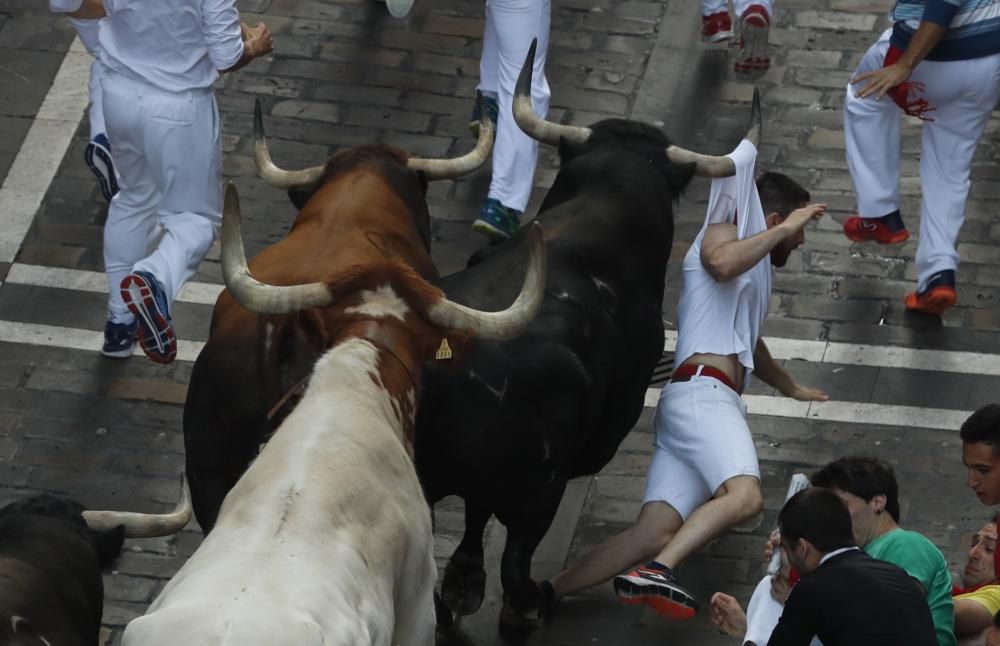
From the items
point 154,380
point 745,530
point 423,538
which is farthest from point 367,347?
point 154,380

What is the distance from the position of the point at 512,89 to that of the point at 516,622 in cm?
366

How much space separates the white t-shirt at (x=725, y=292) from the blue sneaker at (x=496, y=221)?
2152mm

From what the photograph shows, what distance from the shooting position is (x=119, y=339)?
30.8ft

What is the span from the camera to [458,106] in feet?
37.2

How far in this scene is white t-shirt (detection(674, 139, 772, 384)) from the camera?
7.98 meters

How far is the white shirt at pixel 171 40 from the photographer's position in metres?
8.60

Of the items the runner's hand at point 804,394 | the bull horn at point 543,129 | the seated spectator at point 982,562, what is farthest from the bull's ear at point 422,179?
the seated spectator at point 982,562

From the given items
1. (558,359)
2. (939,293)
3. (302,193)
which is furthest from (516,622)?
(939,293)

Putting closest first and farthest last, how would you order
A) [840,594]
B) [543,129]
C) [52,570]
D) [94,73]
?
[840,594] < [52,570] < [543,129] < [94,73]

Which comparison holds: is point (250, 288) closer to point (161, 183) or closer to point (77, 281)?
point (161, 183)

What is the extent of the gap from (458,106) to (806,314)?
2867mm

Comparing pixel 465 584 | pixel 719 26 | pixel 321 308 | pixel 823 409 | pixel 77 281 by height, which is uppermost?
pixel 321 308

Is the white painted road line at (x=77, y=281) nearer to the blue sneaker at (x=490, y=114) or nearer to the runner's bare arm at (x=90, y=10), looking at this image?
the runner's bare arm at (x=90, y=10)

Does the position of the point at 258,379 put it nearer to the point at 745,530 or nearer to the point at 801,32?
the point at 745,530
